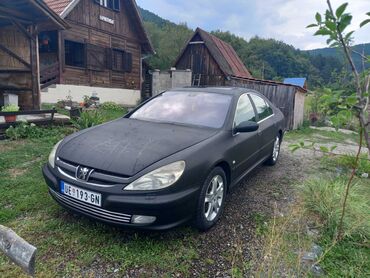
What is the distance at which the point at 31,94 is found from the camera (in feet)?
28.5

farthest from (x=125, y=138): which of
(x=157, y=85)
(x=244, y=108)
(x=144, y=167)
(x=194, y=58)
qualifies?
(x=194, y=58)

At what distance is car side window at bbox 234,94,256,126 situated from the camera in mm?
3872

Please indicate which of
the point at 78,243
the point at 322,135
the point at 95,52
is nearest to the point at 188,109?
the point at 78,243

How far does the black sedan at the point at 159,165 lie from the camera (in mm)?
2555

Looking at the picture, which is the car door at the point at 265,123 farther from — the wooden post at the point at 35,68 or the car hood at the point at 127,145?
the wooden post at the point at 35,68

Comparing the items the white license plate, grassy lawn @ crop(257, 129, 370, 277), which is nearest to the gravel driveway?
grassy lawn @ crop(257, 129, 370, 277)

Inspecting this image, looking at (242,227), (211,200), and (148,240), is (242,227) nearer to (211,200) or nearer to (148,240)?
(211,200)

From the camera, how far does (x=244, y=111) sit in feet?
13.7

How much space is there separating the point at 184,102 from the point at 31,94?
21.5ft

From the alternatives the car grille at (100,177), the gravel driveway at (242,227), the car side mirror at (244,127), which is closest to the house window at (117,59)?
the gravel driveway at (242,227)

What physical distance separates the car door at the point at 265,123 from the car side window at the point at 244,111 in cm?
24

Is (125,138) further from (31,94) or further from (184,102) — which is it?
(31,94)

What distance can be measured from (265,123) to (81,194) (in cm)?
329

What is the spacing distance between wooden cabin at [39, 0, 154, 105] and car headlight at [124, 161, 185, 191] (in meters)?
11.3
